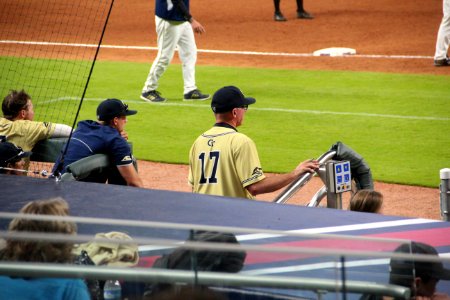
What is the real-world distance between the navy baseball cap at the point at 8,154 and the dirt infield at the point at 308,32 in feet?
33.0

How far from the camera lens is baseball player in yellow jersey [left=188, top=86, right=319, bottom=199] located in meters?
6.40

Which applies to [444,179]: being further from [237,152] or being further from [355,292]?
[355,292]

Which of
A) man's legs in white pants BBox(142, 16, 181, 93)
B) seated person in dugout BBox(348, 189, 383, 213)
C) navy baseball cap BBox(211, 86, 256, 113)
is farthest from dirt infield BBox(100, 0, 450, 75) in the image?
seated person in dugout BBox(348, 189, 383, 213)

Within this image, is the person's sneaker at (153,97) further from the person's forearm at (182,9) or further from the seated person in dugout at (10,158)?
the seated person in dugout at (10,158)

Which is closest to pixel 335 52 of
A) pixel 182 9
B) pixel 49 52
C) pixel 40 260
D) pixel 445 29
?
pixel 445 29


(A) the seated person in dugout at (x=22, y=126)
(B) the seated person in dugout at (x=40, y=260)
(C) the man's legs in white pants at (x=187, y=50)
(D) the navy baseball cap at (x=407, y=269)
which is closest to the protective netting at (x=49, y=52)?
(C) the man's legs in white pants at (x=187, y=50)

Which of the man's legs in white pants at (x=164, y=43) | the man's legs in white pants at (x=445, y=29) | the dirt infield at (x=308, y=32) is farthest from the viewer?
the dirt infield at (x=308, y=32)

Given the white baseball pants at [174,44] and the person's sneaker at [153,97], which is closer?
the white baseball pants at [174,44]

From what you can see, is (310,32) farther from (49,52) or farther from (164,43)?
(164,43)

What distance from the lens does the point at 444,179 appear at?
6.95 m

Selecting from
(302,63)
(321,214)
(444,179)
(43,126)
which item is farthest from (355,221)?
(302,63)

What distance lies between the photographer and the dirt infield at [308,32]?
1731 centimetres

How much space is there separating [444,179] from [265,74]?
9.46m

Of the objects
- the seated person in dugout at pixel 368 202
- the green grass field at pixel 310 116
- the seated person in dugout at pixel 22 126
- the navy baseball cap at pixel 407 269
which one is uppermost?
the green grass field at pixel 310 116
